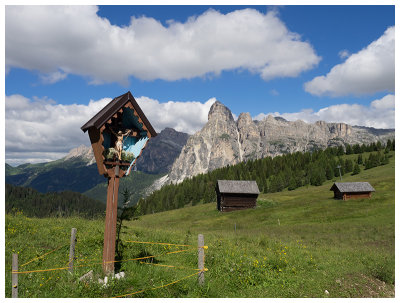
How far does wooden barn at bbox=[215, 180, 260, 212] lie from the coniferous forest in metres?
45.6

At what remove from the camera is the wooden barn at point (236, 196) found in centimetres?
6300

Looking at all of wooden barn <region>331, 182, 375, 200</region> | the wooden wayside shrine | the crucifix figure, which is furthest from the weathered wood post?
wooden barn <region>331, 182, 375, 200</region>

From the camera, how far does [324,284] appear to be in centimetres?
984

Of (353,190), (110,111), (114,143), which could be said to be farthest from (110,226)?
(353,190)

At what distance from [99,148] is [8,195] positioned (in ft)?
607

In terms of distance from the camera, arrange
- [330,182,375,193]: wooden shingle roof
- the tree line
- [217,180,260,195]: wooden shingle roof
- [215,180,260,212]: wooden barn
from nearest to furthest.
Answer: [330,182,375,193]: wooden shingle roof, [215,180,260,212]: wooden barn, [217,180,260,195]: wooden shingle roof, the tree line

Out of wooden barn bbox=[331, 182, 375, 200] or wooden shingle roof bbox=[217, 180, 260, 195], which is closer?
Result: wooden barn bbox=[331, 182, 375, 200]

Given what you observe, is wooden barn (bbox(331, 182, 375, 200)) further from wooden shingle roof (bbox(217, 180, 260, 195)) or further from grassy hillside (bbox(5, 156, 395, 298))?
grassy hillside (bbox(5, 156, 395, 298))

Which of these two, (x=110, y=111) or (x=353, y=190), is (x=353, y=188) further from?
(x=110, y=111)

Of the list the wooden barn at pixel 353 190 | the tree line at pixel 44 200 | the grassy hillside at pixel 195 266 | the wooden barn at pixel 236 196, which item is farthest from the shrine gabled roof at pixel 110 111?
the tree line at pixel 44 200

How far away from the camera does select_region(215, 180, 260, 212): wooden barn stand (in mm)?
63000

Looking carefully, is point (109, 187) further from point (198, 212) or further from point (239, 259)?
point (198, 212)

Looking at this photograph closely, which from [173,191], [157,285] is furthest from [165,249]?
[173,191]

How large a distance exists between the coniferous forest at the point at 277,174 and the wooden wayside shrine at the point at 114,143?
308ft
